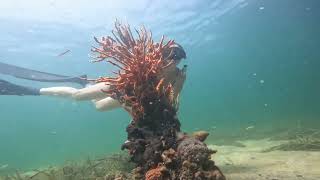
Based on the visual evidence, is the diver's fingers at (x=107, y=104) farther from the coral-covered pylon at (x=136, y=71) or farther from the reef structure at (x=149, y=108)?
the coral-covered pylon at (x=136, y=71)

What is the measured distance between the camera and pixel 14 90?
1048 cm

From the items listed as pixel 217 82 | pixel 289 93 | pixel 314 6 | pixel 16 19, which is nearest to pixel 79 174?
pixel 16 19

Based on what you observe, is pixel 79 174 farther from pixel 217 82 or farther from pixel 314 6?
pixel 217 82

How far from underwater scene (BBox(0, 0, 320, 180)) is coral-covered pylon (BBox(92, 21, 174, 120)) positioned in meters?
0.02

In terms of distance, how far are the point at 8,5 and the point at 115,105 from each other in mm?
19544

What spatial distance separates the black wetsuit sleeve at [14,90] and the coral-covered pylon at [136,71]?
4.96m

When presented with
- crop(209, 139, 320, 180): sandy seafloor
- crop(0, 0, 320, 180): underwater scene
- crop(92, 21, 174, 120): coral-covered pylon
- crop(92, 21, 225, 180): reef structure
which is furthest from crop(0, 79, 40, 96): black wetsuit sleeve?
crop(209, 139, 320, 180): sandy seafloor

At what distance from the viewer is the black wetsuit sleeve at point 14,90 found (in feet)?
33.8

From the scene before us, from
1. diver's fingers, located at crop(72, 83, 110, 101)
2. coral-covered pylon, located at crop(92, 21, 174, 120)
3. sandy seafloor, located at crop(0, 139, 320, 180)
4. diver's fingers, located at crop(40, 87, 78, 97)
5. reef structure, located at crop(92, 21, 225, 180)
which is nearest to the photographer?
reef structure, located at crop(92, 21, 225, 180)

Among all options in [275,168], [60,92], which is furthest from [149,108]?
[60,92]

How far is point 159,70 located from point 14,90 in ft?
20.0

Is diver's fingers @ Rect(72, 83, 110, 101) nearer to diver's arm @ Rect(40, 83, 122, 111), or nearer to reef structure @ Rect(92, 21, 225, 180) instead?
diver's arm @ Rect(40, 83, 122, 111)

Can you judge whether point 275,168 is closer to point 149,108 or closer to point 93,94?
point 149,108

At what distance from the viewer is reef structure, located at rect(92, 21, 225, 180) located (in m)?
5.00
